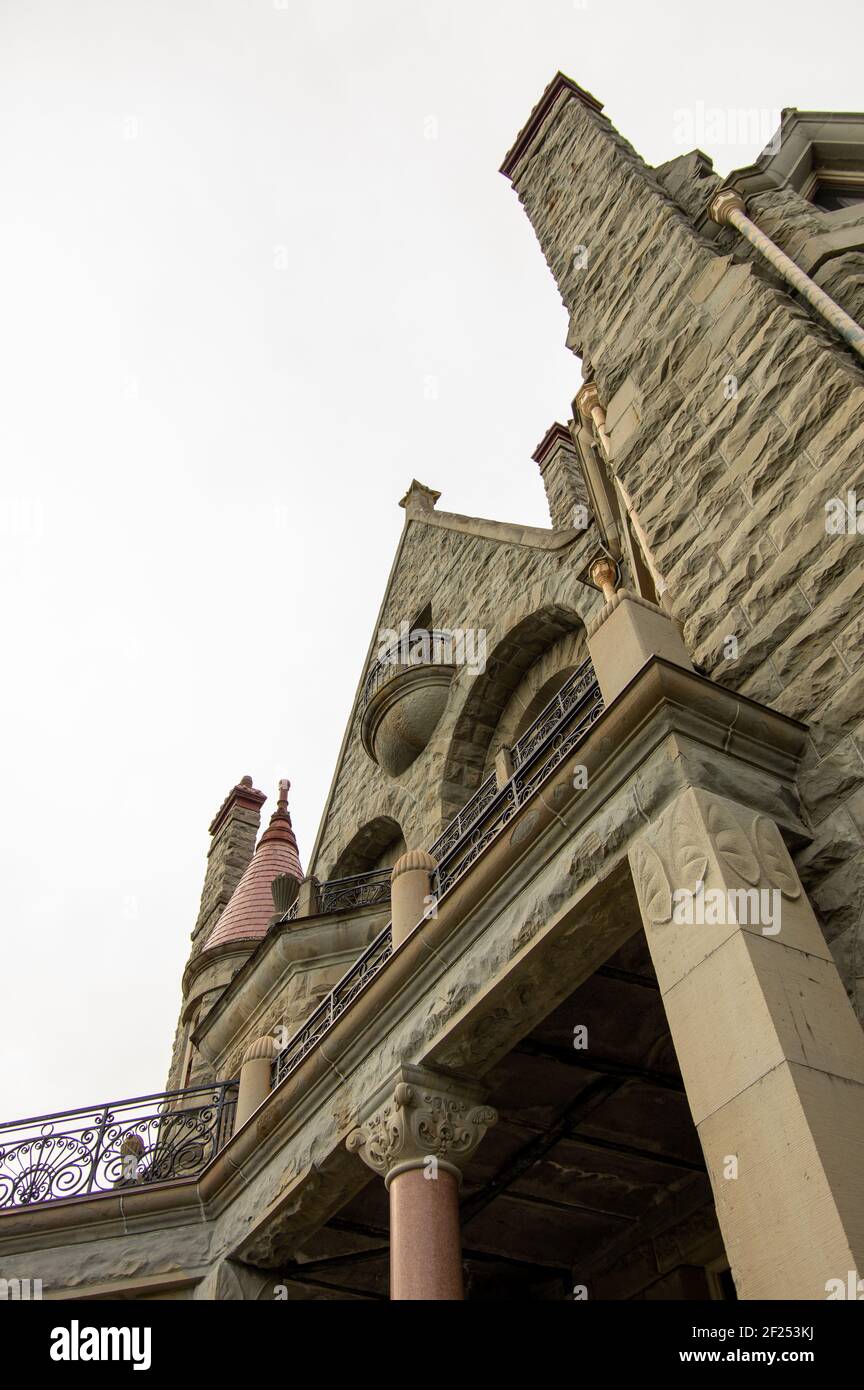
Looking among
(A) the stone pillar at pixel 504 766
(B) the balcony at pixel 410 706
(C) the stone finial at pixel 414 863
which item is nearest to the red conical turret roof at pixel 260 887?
(B) the balcony at pixel 410 706

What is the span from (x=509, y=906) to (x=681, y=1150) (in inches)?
142

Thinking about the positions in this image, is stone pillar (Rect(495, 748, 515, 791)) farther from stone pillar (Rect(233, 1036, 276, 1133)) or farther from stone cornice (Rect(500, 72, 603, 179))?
stone cornice (Rect(500, 72, 603, 179))

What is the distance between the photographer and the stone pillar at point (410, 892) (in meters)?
8.06

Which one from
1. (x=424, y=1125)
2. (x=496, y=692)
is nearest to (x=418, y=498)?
(x=496, y=692)

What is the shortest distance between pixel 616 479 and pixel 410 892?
3.79m

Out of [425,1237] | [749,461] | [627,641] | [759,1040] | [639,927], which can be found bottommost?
[759,1040]

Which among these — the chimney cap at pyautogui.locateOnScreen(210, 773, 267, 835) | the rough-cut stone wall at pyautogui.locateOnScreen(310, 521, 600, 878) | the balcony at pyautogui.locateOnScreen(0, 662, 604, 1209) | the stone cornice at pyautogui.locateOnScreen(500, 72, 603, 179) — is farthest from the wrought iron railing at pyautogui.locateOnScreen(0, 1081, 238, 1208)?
the chimney cap at pyautogui.locateOnScreen(210, 773, 267, 835)

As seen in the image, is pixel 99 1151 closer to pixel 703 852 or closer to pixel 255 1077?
pixel 255 1077

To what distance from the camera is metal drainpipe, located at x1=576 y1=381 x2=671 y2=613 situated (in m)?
8.05

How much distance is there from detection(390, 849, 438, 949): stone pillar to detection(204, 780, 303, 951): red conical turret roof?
9.69 meters

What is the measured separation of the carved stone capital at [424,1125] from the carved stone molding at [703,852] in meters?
2.42

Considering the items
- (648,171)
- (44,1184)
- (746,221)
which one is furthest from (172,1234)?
(648,171)

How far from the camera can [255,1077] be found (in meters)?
10.1
